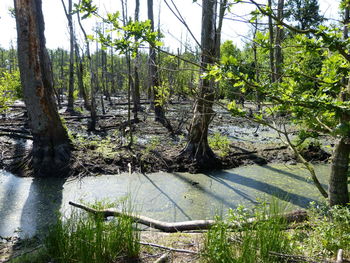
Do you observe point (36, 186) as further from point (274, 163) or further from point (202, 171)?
point (274, 163)

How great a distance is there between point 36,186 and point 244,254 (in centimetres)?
464

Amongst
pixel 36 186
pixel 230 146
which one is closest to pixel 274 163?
pixel 230 146

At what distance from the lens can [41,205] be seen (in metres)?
4.88

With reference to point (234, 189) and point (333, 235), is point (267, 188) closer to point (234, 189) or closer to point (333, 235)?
point (234, 189)

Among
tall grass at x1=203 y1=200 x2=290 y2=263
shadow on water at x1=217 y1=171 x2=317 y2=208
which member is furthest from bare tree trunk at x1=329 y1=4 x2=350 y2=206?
shadow on water at x1=217 y1=171 x2=317 y2=208

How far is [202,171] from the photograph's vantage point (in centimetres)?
677

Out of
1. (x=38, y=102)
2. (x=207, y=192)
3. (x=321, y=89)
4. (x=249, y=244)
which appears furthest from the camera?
(x=38, y=102)

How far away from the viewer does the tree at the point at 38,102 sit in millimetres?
6016

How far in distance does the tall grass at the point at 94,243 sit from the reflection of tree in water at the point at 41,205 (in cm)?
70

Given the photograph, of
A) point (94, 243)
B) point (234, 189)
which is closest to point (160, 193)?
point (234, 189)

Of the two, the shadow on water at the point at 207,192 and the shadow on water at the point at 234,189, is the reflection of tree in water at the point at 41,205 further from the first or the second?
the shadow on water at the point at 234,189

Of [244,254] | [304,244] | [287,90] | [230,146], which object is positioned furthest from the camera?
[230,146]

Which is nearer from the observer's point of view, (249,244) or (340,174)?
(249,244)

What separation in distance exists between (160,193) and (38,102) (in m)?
3.22
